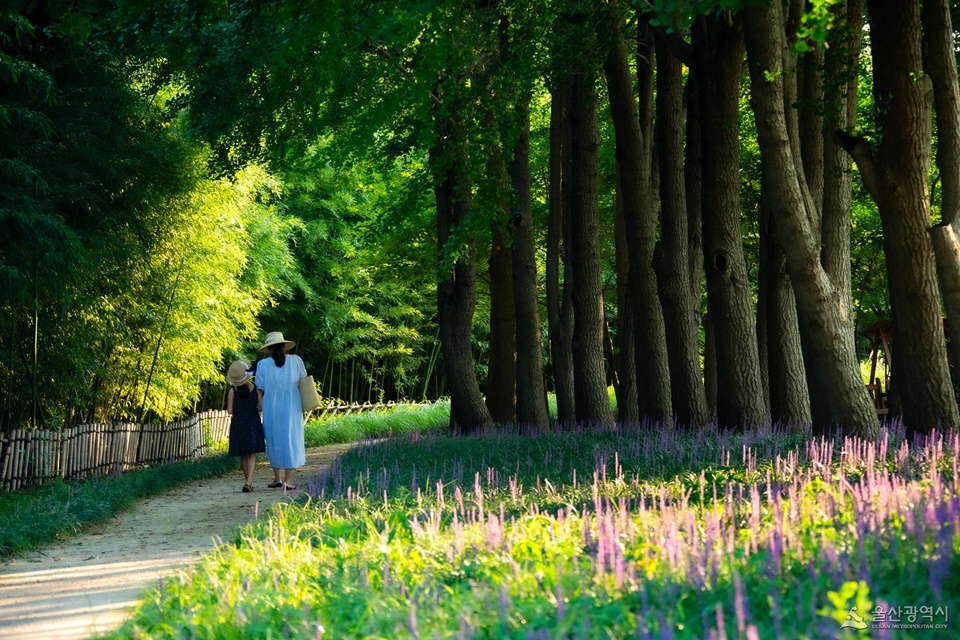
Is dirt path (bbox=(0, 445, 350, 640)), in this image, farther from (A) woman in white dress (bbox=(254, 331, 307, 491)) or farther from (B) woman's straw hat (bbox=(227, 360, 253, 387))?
(B) woman's straw hat (bbox=(227, 360, 253, 387))

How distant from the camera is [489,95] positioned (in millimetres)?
13086

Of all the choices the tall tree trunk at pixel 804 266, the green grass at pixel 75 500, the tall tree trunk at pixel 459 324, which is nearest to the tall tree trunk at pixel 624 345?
the tall tree trunk at pixel 459 324

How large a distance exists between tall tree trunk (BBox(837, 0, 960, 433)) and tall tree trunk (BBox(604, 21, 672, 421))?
4731 millimetres

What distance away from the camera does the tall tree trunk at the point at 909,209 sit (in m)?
8.53

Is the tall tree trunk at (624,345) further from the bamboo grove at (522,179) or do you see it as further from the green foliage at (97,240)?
the green foliage at (97,240)

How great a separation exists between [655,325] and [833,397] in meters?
4.94

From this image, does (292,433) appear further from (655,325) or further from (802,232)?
(802,232)

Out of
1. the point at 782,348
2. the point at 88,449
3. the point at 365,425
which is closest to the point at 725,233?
the point at 782,348

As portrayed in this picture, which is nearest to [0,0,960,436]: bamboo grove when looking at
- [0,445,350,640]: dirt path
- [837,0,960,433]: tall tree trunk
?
[837,0,960,433]: tall tree trunk

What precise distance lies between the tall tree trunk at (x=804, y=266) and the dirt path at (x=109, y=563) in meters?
4.59

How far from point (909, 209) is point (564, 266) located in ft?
28.2

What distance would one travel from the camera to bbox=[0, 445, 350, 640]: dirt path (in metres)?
5.39

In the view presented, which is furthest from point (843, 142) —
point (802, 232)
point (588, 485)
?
point (588, 485)

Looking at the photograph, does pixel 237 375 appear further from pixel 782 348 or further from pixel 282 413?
pixel 782 348
